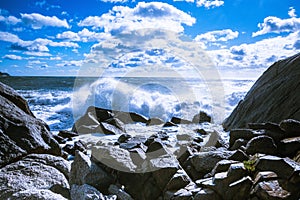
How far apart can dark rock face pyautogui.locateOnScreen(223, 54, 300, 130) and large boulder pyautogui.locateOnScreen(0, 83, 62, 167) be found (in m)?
5.95

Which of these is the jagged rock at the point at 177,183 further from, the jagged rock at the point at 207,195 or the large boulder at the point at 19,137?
the large boulder at the point at 19,137

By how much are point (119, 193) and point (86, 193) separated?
0.58m

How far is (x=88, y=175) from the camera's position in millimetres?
4395

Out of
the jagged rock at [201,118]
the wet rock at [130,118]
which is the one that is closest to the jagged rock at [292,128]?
the jagged rock at [201,118]

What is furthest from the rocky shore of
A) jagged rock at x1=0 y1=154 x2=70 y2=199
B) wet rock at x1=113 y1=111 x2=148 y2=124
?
wet rock at x1=113 y1=111 x2=148 y2=124

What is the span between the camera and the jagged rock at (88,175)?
4371 mm

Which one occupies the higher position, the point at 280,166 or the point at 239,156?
the point at 280,166

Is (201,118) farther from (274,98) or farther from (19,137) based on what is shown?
(19,137)

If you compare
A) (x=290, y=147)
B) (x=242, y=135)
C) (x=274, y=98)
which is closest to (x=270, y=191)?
(x=290, y=147)

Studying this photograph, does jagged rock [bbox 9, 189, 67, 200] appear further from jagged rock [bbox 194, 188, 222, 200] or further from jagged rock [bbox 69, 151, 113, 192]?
jagged rock [bbox 194, 188, 222, 200]

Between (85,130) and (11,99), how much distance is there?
155 inches

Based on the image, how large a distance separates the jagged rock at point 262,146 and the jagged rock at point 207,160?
1.33 ft

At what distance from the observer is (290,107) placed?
7.51 m

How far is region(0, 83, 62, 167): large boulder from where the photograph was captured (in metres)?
4.86
